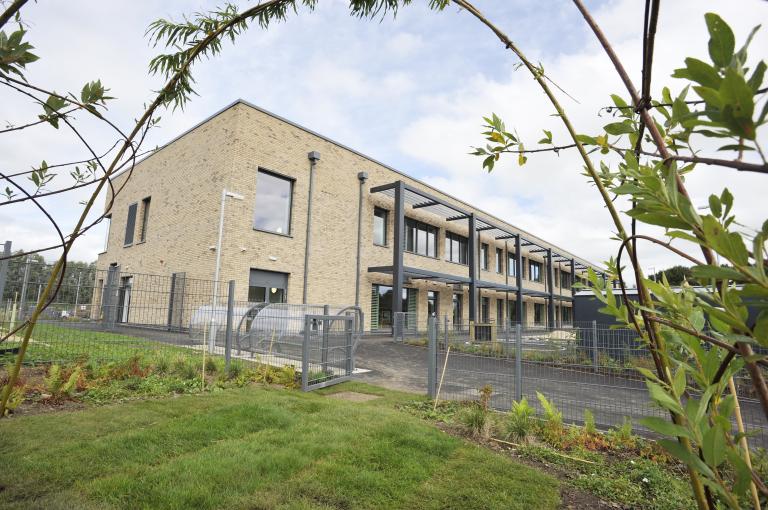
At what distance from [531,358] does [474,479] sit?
498 cm

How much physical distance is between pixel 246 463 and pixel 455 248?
81.5 feet

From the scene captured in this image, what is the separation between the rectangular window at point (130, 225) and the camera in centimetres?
2102

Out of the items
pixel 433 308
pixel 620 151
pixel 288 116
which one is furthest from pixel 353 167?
pixel 620 151

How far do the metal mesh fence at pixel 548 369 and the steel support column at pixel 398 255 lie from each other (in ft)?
30.9

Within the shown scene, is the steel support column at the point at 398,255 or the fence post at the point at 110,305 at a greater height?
the steel support column at the point at 398,255

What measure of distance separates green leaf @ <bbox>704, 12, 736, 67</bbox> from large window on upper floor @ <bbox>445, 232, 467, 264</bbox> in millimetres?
25992

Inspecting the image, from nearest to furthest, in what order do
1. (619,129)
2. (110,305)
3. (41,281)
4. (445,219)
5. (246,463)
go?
(619,129)
(246,463)
(41,281)
(110,305)
(445,219)

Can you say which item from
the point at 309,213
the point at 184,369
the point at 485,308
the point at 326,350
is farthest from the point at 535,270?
the point at 184,369

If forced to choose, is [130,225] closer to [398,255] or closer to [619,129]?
[398,255]

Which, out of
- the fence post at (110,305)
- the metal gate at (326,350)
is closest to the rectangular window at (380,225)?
the metal gate at (326,350)

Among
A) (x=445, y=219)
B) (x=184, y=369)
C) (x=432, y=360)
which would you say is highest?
(x=445, y=219)

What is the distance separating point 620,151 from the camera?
1.18m

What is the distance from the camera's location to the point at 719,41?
1.54ft

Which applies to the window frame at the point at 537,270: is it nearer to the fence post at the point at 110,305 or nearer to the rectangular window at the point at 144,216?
the rectangular window at the point at 144,216
